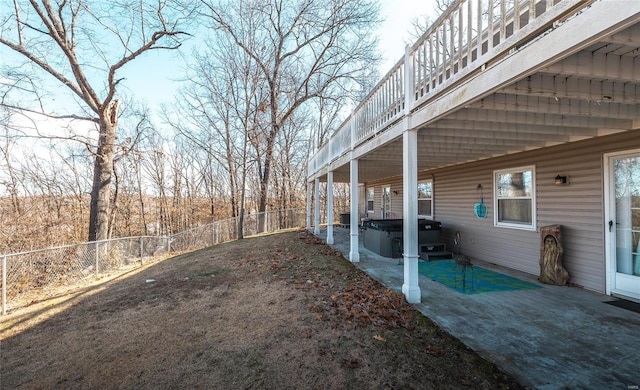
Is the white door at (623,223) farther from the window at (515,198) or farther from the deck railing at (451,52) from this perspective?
the deck railing at (451,52)

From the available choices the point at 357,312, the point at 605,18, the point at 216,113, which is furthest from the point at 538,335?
the point at 216,113

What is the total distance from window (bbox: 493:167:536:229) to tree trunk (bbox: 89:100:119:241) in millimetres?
11431

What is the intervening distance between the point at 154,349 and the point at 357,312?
2.36 metres

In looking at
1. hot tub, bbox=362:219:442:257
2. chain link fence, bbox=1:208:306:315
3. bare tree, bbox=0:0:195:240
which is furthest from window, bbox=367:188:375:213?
bare tree, bbox=0:0:195:240

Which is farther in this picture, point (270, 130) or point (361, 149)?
point (270, 130)

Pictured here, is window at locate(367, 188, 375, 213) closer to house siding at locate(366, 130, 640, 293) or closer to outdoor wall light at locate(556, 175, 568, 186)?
house siding at locate(366, 130, 640, 293)

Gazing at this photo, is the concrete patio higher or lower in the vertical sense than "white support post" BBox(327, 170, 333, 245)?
lower

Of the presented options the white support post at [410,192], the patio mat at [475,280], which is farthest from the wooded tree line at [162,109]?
the white support post at [410,192]

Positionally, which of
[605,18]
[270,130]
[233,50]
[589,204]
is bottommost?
[589,204]

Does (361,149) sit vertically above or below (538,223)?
above

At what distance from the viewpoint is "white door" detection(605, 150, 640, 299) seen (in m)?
3.93

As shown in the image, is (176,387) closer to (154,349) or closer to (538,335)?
(154,349)

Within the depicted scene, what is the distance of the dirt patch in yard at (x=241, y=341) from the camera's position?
2.49 metres

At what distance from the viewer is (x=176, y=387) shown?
95.7 inches
